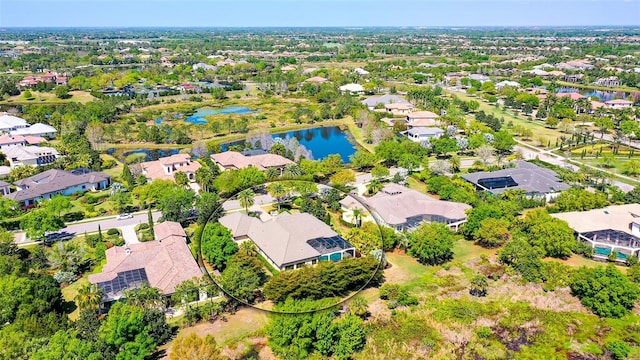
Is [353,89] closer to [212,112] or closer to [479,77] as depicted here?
[212,112]

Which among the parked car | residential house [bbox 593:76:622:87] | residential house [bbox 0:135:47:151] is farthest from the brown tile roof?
residential house [bbox 593:76:622:87]

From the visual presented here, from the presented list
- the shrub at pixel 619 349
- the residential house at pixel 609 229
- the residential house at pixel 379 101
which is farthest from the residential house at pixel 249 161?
the residential house at pixel 379 101

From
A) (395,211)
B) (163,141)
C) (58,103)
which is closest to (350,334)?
(395,211)

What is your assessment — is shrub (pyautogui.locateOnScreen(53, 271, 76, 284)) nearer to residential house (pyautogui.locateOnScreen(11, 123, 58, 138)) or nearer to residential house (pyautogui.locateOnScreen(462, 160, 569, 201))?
residential house (pyautogui.locateOnScreen(462, 160, 569, 201))

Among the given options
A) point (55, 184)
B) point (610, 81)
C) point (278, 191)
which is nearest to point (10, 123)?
point (55, 184)

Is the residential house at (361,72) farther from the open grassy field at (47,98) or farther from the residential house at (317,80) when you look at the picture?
the open grassy field at (47,98)

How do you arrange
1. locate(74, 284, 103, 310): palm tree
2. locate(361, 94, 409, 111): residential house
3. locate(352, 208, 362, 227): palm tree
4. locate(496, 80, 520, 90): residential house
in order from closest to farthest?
1. locate(352, 208, 362, 227): palm tree
2. locate(74, 284, 103, 310): palm tree
3. locate(361, 94, 409, 111): residential house
4. locate(496, 80, 520, 90): residential house
